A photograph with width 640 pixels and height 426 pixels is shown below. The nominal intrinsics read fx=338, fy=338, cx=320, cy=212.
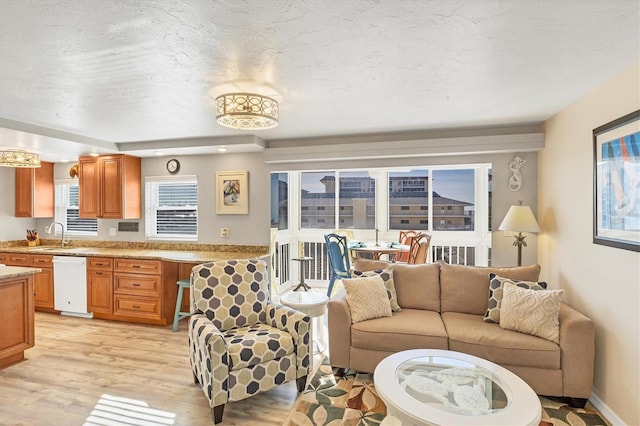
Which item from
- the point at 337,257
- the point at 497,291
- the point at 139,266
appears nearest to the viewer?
the point at 497,291

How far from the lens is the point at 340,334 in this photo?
2.92 meters

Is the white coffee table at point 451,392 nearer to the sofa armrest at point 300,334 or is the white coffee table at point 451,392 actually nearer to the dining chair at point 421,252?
the sofa armrest at point 300,334

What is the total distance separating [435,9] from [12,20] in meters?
2.00

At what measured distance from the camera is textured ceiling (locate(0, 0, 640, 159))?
156 centimetres

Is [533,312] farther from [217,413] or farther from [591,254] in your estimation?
[217,413]

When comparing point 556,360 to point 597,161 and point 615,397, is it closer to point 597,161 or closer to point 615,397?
point 615,397

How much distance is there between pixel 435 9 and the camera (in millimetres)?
1537

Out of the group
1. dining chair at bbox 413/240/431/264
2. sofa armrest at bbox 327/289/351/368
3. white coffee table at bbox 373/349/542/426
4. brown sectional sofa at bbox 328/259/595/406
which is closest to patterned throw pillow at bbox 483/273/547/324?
brown sectional sofa at bbox 328/259/595/406

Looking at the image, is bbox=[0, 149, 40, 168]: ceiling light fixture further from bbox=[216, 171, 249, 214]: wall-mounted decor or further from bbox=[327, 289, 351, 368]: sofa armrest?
bbox=[327, 289, 351, 368]: sofa armrest

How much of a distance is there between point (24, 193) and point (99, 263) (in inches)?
89.8

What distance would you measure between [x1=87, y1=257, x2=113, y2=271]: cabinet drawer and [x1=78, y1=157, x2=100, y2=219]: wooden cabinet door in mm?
766

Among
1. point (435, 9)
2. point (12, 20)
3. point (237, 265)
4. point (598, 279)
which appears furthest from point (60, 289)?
point (598, 279)

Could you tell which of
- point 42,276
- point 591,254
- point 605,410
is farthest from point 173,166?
point 605,410

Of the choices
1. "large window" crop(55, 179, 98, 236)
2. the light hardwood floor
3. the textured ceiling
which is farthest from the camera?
"large window" crop(55, 179, 98, 236)
